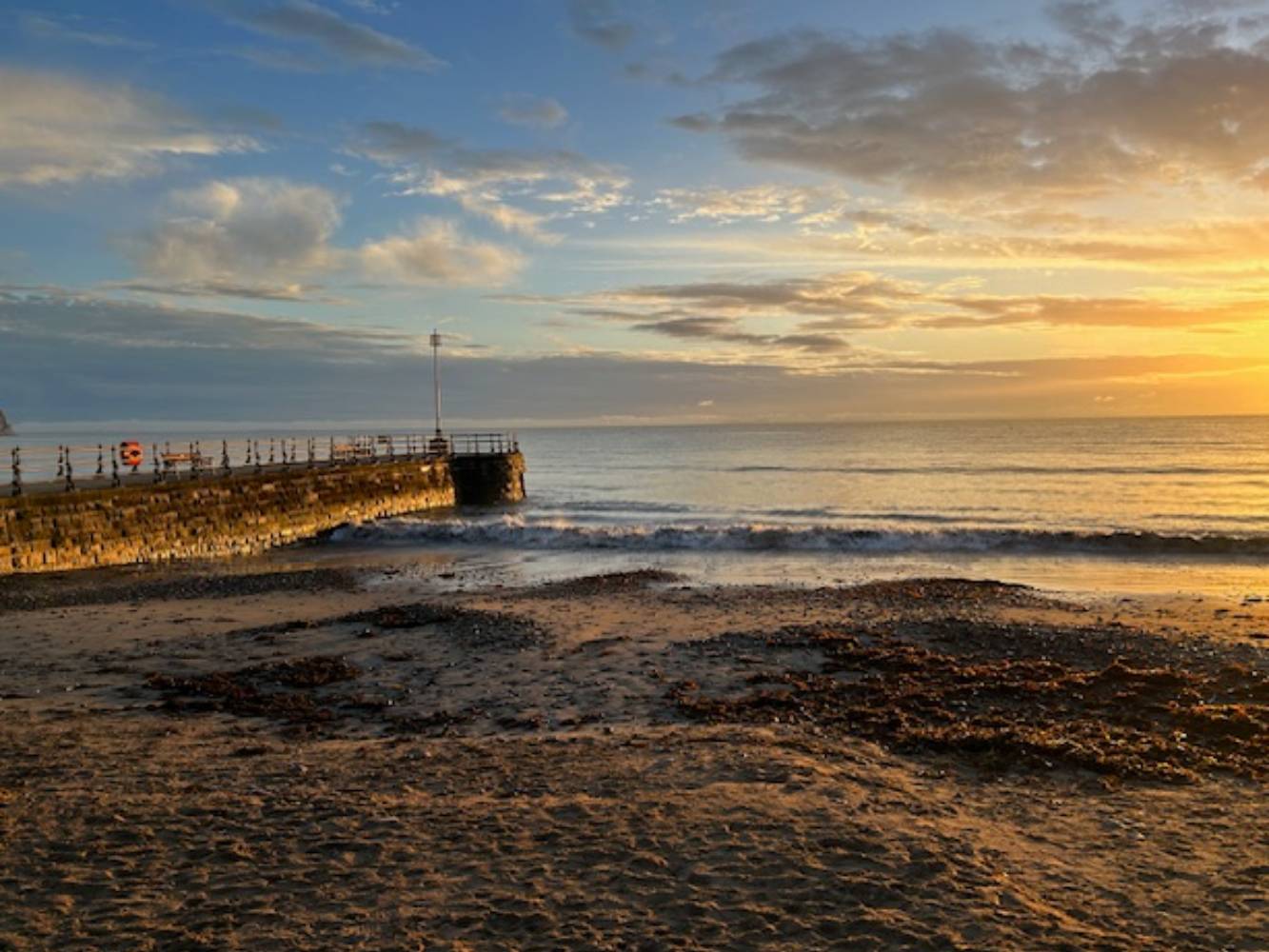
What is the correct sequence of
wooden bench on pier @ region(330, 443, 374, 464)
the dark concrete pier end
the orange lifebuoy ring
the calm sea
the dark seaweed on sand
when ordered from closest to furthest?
the dark seaweed on sand < the dark concrete pier end < the calm sea < the orange lifebuoy ring < wooden bench on pier @ region(330, 443, 374, 464)

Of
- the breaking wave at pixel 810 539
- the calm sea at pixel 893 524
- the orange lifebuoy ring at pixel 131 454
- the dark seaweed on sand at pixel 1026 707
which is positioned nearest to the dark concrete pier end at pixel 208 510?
the orange lifebuoy ring at pixel 131 454

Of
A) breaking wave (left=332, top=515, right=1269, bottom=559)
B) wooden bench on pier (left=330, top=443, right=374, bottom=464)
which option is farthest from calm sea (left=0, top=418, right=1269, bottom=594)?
wooden bench on pier (left=330, top=443, right=374, bottom=464)

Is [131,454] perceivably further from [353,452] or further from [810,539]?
[810,539]

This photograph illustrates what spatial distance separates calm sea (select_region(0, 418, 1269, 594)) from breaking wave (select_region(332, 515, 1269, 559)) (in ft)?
0.24

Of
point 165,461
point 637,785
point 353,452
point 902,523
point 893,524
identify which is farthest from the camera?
point 353,452

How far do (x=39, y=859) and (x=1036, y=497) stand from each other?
48.7 meters

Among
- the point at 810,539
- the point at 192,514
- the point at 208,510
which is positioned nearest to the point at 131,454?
the point at 208,510

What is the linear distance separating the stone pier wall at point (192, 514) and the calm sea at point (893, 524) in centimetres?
192

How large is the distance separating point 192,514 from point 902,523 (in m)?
25.7

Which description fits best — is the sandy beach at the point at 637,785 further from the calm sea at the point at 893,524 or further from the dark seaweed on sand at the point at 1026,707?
the calm sea at the point at 893,524

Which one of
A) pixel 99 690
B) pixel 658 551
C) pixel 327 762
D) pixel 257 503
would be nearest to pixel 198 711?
pixel 99 690

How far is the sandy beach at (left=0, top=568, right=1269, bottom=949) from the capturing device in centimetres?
558

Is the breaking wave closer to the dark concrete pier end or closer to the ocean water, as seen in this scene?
the ocean water

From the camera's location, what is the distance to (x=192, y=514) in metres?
28.5
